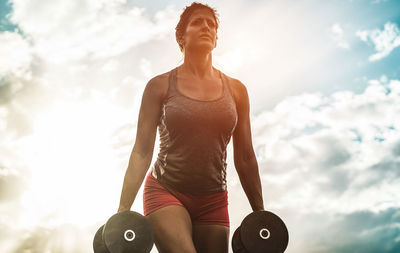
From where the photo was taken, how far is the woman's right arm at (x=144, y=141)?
3260 mm

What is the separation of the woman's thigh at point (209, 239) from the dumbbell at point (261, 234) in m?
0.11

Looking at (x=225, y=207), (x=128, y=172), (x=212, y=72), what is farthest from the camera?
(x=212, y=72)

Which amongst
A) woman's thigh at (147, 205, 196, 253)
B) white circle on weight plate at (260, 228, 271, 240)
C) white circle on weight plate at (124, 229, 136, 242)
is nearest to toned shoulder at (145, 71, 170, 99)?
woman's thigh at (147, 205, 196, 253)

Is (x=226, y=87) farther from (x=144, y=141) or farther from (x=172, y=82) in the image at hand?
(x=144, y=141)

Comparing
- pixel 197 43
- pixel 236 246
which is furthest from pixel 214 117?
pixel 236 246

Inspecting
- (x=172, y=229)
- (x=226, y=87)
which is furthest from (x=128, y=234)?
(x=226, y=87)

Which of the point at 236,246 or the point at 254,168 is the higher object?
the point at 254,168

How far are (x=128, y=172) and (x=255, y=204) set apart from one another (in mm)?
1276

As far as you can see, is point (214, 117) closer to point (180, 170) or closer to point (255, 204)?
point (180, 170)

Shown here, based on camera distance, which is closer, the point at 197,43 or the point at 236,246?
the point at 236,246

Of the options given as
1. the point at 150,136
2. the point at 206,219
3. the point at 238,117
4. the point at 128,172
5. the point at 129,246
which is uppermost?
the point at 238,117

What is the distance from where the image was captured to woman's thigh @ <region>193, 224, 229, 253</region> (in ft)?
11.1

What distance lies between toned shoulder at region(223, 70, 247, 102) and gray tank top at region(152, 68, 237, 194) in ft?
1.30

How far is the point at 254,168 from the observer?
380 cm
